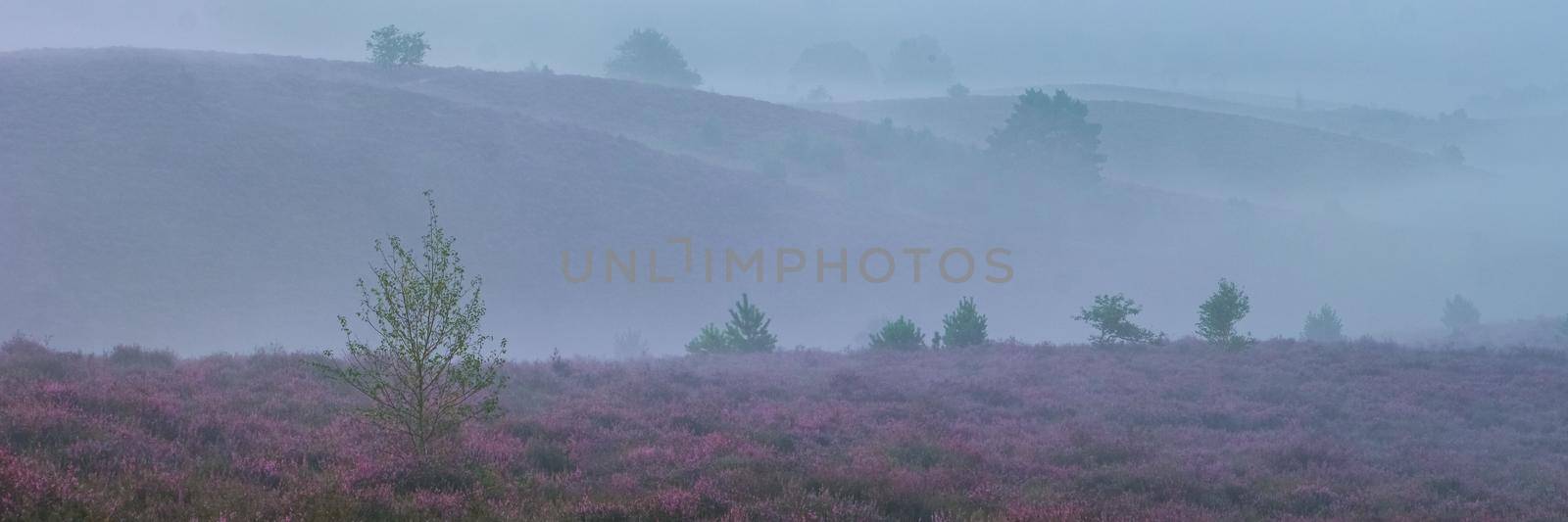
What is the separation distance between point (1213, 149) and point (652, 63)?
6563cm

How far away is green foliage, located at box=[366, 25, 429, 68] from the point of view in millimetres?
77250

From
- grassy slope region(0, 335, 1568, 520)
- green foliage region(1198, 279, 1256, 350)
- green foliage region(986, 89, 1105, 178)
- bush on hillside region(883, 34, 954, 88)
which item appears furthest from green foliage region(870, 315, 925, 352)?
bush on hillside region(883, 34, 954, 88)

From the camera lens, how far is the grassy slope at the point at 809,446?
7289 millimetres

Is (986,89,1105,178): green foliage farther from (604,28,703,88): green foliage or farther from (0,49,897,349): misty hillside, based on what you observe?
(604,28,703,88): green foliage

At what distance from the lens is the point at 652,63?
106 m

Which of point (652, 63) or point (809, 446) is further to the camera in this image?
point (652, 63)

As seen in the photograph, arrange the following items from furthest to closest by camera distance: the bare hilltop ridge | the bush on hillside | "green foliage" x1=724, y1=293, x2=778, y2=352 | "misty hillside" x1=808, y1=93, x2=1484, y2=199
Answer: the bush on hillside, "misty hillside" x1=808, y1=93, x2=1484, y2=199, the bare hilltop ridge, "green foliage" x1=724, y1=293, x2=778, y2=352

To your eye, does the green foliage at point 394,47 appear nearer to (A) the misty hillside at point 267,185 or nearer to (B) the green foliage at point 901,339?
(A) the misty hillside at point 267,185

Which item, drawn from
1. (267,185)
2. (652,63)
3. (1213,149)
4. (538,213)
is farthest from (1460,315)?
(652,63)

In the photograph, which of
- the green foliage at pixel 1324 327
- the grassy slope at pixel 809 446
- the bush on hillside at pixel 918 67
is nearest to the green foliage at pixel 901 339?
the grassy slope at pixel 809 446

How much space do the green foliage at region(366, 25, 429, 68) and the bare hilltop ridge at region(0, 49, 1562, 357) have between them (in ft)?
3.82

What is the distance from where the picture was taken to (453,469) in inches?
314

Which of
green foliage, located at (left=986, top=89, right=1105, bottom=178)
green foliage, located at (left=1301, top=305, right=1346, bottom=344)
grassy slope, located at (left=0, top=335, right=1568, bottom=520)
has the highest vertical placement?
green foliage, located at (left=986, top=89, right=1105, bottom=178)

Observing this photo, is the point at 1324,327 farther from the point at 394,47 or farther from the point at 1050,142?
the point at 394,47
